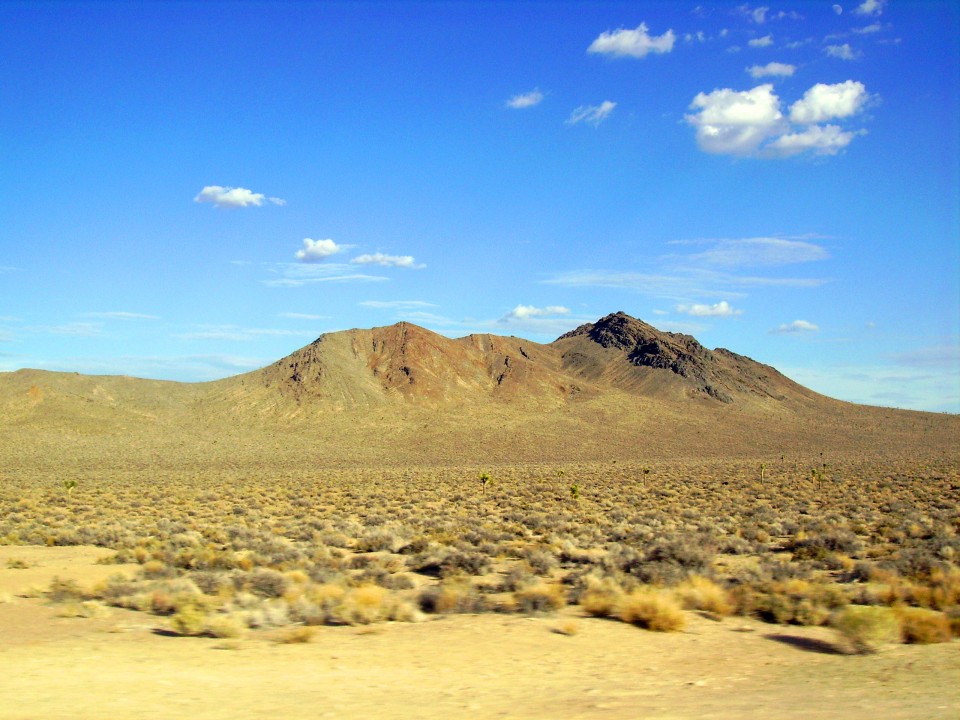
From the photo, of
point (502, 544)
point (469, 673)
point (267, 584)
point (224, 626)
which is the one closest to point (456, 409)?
point (502, 544)

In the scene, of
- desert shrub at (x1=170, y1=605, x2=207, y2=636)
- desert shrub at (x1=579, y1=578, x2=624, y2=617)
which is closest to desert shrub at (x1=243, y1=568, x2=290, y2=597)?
desert shrub at (x1=170, y1=605, x2=207, y2=636)

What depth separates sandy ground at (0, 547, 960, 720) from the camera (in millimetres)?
7000

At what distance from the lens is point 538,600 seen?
38.2 ft

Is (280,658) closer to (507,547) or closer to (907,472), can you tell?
(507,547)

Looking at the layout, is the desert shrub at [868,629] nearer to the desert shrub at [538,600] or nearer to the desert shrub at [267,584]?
the desert shrub at [538,600]

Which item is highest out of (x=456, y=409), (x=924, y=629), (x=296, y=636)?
(x=456, y=409)

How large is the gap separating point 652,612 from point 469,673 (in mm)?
3489

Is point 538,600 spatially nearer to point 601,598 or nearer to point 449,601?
point 601,598

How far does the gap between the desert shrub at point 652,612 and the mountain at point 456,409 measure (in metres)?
58.9

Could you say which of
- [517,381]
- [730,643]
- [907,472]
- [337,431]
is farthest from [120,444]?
[730,643]

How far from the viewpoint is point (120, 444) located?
75.8 metres

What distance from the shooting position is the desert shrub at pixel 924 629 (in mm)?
9328

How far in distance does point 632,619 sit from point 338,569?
719 cm

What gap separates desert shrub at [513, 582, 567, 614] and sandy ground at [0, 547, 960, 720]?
518 millimetres
